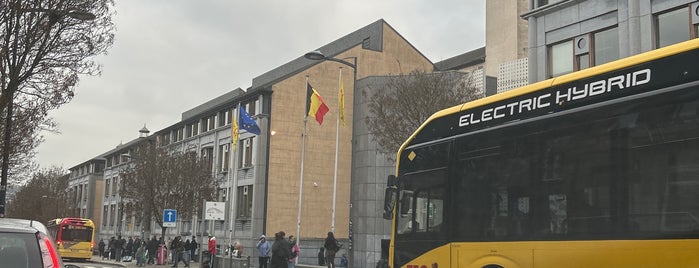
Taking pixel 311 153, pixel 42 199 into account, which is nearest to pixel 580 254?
pixel 311 153

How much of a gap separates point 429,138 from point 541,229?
9.48 ft

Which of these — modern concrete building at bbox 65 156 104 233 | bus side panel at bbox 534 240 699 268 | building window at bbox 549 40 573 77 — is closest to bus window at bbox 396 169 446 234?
bus side panel at bbox 534 240 699 268

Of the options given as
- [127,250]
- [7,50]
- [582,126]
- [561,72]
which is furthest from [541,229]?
[127,250]

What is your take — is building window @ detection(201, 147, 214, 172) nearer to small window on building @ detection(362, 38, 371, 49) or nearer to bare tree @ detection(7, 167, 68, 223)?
small window on building @ detection(362, 38, 371, 49)

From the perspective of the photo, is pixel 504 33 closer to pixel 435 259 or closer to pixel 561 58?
pixel 561 58

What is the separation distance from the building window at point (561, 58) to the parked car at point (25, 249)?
884 inches

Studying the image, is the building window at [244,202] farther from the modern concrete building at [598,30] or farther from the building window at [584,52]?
the building window at [584,52]

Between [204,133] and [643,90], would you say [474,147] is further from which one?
[204,133]

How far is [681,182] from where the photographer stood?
6695 millimetres

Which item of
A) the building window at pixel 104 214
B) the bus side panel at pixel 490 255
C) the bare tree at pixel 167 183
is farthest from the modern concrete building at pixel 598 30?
the building window at pixel 104 214

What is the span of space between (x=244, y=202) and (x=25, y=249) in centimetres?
4190

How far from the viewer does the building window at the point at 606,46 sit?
928 inches

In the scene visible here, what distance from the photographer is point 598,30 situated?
24188mm

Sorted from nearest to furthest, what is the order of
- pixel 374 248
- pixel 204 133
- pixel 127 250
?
pixel 374 248 → pixel 127 250 → pixel 204 133
